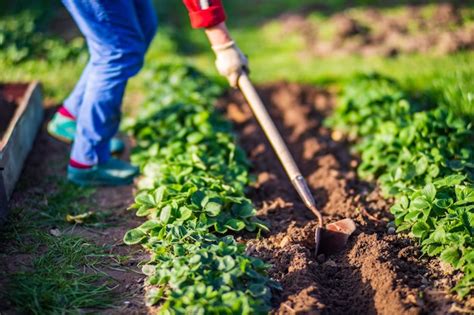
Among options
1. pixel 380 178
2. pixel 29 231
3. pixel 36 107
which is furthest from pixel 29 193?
pixel 380 178

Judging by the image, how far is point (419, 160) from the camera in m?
3.54

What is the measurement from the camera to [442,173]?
3.49 m

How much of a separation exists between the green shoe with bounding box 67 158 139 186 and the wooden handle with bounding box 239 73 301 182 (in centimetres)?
106

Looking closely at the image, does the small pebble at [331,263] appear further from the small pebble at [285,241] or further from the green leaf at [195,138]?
the green leaf at [195,138]

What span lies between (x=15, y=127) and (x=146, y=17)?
1.09 meters

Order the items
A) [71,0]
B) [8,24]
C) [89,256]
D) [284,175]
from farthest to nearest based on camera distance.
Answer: [8,24]
[284,175]
[71,0]
[89,256]

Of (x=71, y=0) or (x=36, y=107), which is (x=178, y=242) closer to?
(x=71, y=0)

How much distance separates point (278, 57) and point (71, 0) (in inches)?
121

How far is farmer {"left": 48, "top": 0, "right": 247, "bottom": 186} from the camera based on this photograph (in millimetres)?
3244

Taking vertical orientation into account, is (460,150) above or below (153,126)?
below

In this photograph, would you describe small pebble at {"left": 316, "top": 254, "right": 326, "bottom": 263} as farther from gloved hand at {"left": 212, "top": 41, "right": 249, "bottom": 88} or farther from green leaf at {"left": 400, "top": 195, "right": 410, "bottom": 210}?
gloved hand at {"left": 212, "top": 41, "right": 249, "bottom": 88}

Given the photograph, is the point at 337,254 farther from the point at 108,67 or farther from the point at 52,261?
the point at 108,67

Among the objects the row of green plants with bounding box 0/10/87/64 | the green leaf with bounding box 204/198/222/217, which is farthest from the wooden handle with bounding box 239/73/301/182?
the row of green plants with bounding box 0/10/87/64

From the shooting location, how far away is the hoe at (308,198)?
10.2 ft
